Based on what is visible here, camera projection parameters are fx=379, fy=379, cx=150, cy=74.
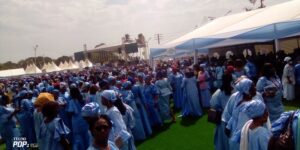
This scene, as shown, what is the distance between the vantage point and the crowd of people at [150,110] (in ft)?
12.7

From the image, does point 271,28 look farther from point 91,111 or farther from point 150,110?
point 91,111

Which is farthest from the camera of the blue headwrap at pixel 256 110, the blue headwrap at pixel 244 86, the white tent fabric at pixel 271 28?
the white tent fabric at pixel 271 28

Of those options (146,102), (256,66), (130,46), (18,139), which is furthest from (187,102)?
(130,46)

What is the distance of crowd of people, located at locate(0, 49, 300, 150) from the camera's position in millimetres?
3883

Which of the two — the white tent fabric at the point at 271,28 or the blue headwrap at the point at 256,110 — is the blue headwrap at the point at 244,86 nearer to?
the blue headwrap at the point at 256,110

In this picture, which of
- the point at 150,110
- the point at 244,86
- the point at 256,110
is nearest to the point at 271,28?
the point at 150,110

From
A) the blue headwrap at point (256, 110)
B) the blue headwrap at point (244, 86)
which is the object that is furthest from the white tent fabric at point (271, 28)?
the blue headwrap at point (256, 110)

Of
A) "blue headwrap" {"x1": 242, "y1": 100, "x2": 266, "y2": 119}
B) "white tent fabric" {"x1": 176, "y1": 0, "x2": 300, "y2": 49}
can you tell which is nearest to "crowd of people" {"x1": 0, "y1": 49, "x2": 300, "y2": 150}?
"blue headwrap" {"x1": 242, "y1": 100, "x2": 266, "y2": 119}

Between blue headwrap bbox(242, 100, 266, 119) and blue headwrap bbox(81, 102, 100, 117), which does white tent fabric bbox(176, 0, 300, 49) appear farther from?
blue headwrap bbox(81, 102, 100, 117)

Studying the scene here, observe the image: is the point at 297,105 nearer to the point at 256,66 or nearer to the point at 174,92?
the point at 256,66

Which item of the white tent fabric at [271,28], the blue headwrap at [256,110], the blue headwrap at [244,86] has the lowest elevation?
the blue headwrap at [256,110]

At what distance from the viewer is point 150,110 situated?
37.6 ft

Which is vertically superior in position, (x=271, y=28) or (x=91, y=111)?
(x=271, y=28)

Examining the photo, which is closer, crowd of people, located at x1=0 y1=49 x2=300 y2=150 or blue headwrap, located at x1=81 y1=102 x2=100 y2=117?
crowd of people, located at x1=0 y1=49 x2=300 y2=150
